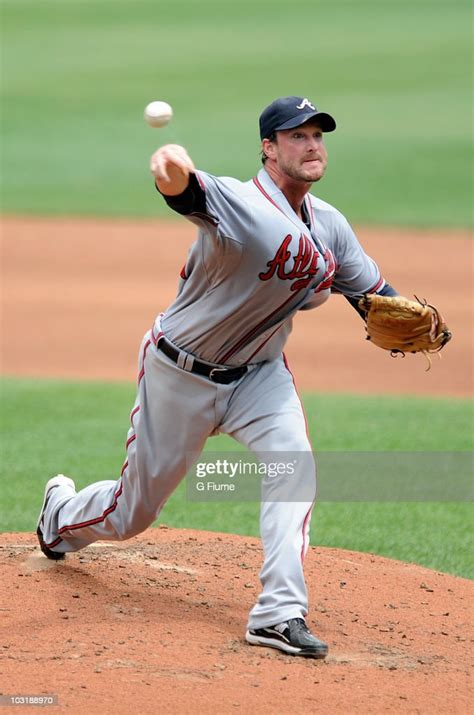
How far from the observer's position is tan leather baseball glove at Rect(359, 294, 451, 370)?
542cm

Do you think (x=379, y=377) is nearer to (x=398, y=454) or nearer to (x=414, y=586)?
(x=398, y=454)

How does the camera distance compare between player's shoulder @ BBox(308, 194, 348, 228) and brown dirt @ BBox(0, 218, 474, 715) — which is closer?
brown dirt @ BBox(0, 218, 474, 715)

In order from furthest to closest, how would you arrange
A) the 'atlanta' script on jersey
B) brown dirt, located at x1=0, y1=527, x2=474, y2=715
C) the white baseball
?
the 'atlanta' script on jersey → the white baseball → brown dirt, located at x1=0, y1=527, x2=474, y2=715

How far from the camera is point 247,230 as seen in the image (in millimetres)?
4824

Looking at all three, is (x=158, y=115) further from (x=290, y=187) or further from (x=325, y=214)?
(x=325, y=214)

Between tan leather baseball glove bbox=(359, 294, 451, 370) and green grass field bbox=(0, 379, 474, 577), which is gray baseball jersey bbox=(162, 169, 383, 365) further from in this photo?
green grass field bbox=(0, 379, 474, 577)

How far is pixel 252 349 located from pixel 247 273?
0.38 m

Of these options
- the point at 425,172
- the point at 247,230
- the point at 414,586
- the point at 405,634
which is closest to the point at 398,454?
the point at 414,586

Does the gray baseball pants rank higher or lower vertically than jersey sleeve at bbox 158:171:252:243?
lower

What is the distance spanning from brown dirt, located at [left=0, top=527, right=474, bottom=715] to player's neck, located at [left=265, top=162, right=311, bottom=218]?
5.78ft

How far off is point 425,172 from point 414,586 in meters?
16.7

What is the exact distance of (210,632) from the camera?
16.0 ft

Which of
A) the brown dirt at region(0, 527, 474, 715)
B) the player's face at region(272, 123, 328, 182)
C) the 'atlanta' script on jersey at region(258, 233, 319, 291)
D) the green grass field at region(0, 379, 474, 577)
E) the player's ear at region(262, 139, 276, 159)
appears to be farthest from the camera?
the green grass field at region(0, 379, 474, 577)

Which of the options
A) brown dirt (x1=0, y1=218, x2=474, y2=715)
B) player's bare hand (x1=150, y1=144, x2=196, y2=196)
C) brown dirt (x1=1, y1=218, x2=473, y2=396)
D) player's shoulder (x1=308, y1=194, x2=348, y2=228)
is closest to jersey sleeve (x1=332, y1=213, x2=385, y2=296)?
player's shoulder (x1=308, y1=194, x2=348, y2=228)
